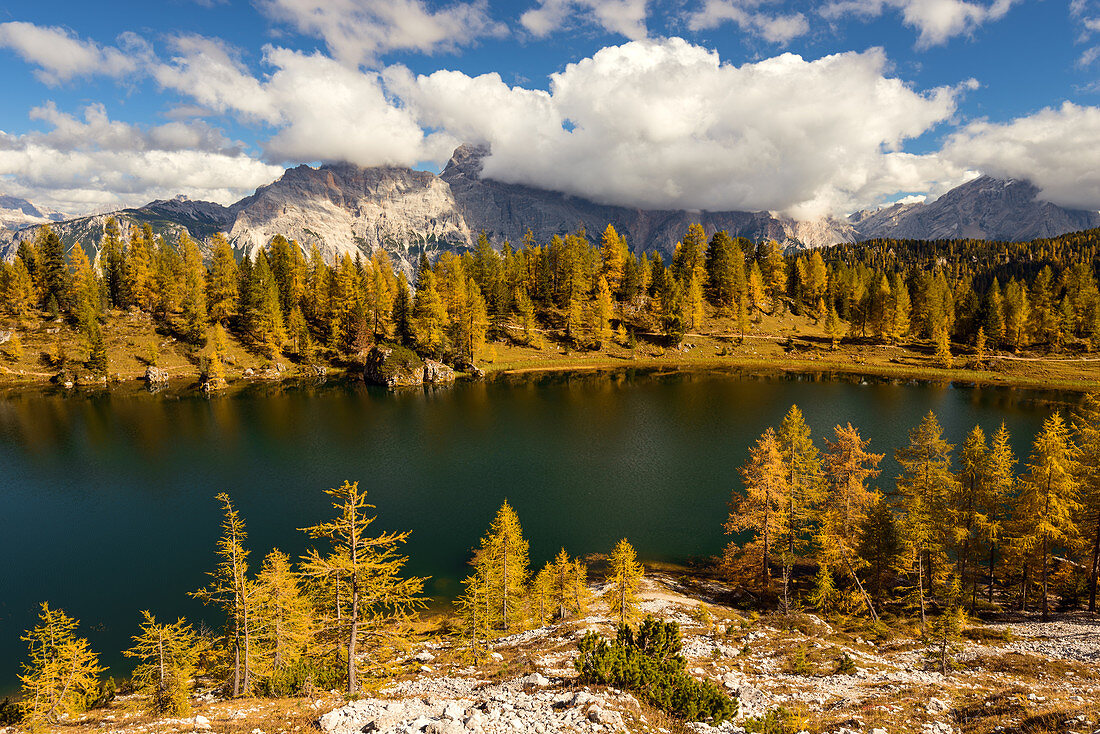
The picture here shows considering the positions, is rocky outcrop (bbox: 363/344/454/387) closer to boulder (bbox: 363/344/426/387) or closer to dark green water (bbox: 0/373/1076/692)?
boulder (bbox: 363/344/426/387)

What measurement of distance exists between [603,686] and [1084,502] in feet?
119

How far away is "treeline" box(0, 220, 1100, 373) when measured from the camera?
12419 centimetres

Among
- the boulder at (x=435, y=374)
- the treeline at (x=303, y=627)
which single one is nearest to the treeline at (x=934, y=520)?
the treeline at (x=303, y=627)

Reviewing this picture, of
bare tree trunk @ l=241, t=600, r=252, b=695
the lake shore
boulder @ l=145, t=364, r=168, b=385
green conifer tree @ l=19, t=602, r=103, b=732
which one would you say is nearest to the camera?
green conifer tree @ l=19, t=602, r=103, b=732

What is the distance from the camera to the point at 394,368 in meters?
115

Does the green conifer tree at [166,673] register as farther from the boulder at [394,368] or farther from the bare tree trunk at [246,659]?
the boulder at [394,368]

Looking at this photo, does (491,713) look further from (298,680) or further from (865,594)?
(865,594)

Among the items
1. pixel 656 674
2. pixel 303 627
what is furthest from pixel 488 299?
pixel 656 674

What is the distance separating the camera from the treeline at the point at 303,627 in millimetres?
21047

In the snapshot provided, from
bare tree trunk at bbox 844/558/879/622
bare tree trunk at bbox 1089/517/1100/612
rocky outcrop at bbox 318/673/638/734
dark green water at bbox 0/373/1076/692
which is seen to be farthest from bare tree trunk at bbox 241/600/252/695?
bare tree trunk at bbox 1089/517/1100/612

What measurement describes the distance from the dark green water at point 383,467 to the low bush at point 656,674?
22126 millimetres

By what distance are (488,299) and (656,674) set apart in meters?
128

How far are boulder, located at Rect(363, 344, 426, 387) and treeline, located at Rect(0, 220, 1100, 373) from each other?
20.9 ft

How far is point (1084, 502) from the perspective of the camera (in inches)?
1303
